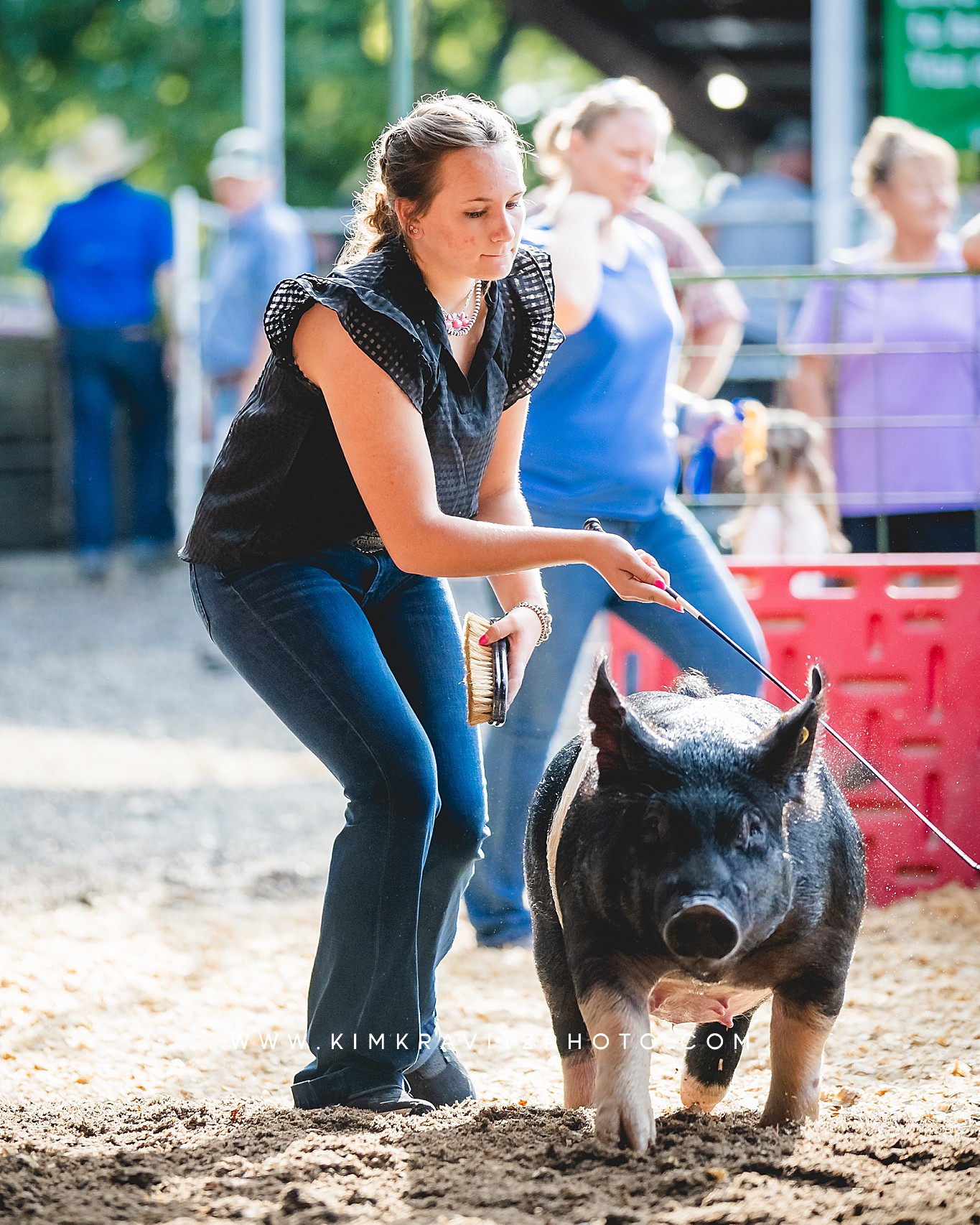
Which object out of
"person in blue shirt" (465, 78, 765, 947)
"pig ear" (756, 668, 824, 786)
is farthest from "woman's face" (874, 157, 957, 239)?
"pig ear" (756, 668, 824, 786)

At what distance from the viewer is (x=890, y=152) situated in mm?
6246

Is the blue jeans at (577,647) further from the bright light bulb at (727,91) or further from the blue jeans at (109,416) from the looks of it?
the bright light bulb at (727,91)

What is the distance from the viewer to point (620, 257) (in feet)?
14.9

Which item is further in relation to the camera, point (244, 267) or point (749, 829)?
point (244, 267)

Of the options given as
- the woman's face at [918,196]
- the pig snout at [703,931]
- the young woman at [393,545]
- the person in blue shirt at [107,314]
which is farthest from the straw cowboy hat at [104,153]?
the pig snout at [703,931]

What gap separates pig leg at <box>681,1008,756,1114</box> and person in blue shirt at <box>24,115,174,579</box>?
8.59 meters

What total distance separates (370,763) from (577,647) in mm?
1572

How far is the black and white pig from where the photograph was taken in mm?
2600

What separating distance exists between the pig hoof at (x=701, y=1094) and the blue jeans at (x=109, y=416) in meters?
8.58

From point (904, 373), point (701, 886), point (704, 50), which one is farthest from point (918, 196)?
point (704, 50)

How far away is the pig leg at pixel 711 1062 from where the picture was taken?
10.5 feet

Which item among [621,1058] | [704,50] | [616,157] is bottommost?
[621,1058]

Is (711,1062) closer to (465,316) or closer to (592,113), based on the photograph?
(465,316)

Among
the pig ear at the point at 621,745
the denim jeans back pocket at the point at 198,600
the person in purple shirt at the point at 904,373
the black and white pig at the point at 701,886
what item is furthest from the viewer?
the person in purple shirt at the point at 904,373
